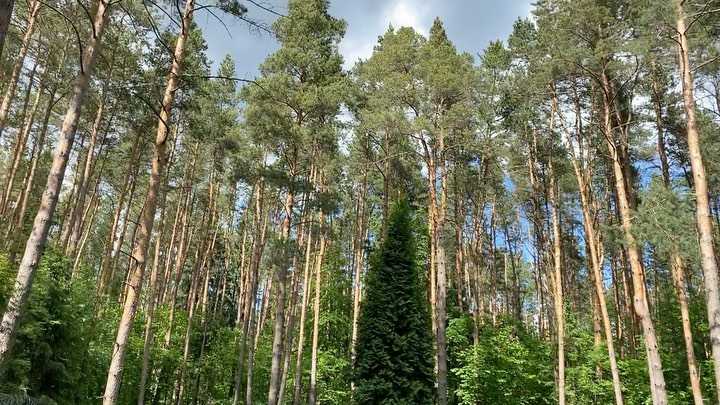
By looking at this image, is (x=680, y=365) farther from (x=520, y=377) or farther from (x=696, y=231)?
(x=696, y=231)

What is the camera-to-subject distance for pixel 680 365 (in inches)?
565

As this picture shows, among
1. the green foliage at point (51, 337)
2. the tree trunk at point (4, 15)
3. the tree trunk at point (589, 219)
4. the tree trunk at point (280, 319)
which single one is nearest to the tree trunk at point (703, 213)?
the tree trunk at point (589, 219)

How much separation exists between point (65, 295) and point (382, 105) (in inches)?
389

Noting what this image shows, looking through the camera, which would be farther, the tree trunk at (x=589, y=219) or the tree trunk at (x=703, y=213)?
the tree trunk at (x=589, y=219)

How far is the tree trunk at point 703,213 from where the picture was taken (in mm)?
7242

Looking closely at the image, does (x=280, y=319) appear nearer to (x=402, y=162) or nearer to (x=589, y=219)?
(x=402, y=162)

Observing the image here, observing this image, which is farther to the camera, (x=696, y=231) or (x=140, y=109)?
(x=140, y=109)

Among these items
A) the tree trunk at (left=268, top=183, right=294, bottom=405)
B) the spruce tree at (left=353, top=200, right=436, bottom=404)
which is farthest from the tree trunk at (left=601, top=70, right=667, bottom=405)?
the tree trunk at (left=268, top=183, right=294, bottom=405)

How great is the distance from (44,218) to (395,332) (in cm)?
945

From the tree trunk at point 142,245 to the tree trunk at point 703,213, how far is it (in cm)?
871

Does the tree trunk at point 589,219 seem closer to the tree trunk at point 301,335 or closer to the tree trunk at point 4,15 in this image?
the tree trunk at point 301,335

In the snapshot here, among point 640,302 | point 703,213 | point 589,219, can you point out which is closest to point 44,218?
point 703,213

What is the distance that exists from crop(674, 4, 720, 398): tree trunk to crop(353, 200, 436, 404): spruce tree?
21.7ft

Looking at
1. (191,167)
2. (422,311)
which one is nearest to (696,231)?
(422,311)
